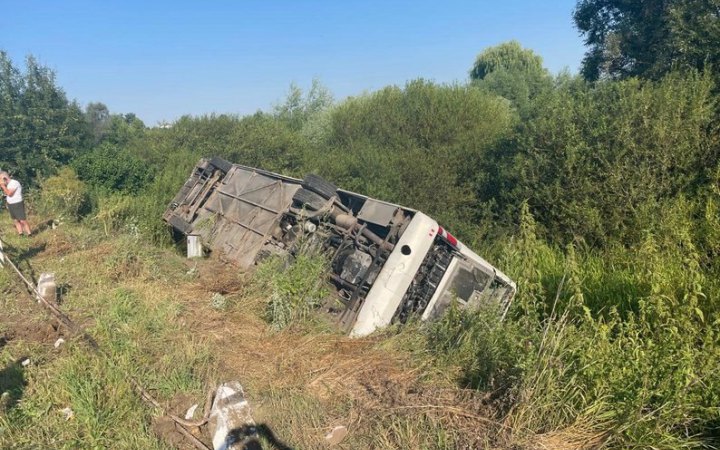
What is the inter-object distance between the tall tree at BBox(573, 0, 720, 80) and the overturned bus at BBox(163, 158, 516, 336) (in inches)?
345

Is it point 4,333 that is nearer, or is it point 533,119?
point 4,333

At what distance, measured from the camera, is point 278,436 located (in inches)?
143

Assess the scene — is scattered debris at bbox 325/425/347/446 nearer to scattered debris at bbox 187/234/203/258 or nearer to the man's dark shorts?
scattered debris at bbox 187/234/203/258

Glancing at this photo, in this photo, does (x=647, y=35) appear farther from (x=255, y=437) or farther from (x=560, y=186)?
(x=255, y=437)

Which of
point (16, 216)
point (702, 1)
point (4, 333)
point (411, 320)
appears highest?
point (702, 1)

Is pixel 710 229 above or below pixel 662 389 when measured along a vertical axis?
above

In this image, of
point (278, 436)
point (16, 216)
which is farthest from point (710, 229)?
point (16, 216)

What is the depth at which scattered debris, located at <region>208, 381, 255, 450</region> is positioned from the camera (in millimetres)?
3541

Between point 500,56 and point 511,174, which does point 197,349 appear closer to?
point 511,174

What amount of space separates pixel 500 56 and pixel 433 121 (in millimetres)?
36204

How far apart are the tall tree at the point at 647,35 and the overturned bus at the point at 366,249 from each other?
28.8 feet

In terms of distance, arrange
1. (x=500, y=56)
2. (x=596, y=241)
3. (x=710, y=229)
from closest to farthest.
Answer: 1. (x=710, y=229)
2. (x=596, y=241)
3. (x=500, y=56)

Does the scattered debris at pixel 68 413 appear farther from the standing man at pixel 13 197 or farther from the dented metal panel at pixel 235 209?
the standing man at pixel 13 197

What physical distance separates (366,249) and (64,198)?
9.75m
